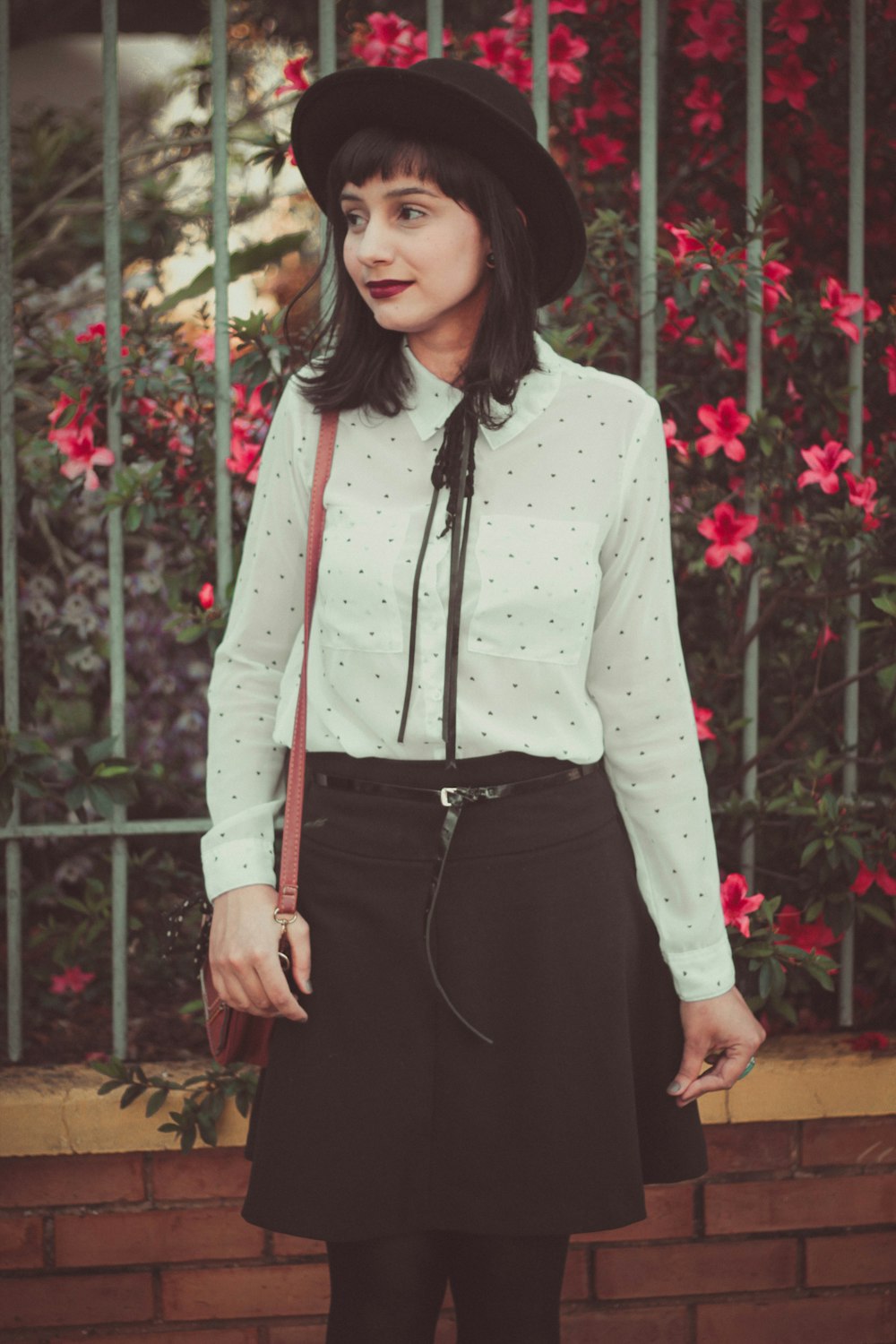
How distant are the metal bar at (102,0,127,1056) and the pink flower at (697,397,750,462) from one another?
1.02 metres

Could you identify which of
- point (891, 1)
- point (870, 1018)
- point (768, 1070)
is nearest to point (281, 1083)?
point (768, 1070)

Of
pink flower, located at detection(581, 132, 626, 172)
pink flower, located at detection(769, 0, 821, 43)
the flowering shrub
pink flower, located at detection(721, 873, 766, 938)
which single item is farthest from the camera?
pink flower, located at detection(581, 132, 626, 172)

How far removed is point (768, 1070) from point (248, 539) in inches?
53.4

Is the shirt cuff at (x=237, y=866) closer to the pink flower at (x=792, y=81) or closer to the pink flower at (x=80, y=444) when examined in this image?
the pink flower at (x=80, y=444)

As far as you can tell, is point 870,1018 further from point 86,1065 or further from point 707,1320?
point 86,1065

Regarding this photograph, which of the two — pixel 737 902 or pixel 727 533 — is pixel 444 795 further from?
pixel 727 533

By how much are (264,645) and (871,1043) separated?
143 cm

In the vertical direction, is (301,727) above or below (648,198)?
below

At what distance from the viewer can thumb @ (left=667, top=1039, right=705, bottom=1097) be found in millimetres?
1633

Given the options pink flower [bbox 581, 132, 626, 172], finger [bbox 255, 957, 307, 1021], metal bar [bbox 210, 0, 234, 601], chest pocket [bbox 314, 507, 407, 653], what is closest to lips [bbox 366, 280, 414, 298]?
chest pocket [bbox 314, 507, 407, 653]

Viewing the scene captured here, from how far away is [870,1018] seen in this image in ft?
8.01

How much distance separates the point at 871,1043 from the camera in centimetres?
231

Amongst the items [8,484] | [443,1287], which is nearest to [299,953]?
[443,1287]

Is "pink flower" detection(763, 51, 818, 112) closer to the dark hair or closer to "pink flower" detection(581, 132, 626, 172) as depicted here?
"pink flower" detection(581, 132, 626, 172)
